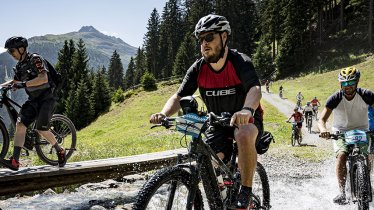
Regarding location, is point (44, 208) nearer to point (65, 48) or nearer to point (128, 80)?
point (65, 48)

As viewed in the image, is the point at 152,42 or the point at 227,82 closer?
the point at 227,82

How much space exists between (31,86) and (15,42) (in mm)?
846

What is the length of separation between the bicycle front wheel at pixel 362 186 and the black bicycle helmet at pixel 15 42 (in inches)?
241

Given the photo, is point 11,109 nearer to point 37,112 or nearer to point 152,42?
point 37,112

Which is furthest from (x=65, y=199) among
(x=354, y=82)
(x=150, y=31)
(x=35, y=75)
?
(x=150, y=31)

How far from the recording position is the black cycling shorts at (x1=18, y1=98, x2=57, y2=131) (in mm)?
7160

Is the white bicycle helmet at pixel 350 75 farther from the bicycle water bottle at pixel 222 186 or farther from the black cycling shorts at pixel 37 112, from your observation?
the black cycling shorts at pixel 37 112

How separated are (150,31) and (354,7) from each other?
57.7 metres

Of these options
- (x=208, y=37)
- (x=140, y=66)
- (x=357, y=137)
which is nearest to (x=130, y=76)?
(x=140, y=66)

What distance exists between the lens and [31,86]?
710 centimetres

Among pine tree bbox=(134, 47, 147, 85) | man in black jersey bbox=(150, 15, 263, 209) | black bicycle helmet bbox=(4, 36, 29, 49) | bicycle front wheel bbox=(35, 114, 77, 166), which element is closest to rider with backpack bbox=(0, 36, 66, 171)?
black bicycle helmet bbox=(4, 36, 29, 49)

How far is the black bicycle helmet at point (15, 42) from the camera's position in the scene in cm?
691

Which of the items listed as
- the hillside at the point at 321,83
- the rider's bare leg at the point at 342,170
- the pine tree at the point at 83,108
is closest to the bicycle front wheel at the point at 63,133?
the rider's bare leg at the point at 342,170

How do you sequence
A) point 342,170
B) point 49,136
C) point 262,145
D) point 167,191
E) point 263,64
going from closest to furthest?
point 167,191 → point 262,145 → point 342,170 → point 49,136 → point 263,64
